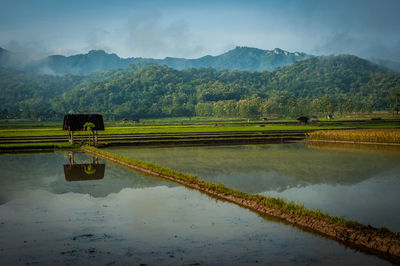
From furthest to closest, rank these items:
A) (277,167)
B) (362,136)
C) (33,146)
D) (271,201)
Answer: (362,136), (33,146), (277,167), (271,201)

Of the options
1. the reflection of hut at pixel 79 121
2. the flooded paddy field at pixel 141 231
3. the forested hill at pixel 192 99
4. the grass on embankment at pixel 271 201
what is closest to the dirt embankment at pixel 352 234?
the grass on embankment at pixel 271 201

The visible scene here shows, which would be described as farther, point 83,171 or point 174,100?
point 174,100

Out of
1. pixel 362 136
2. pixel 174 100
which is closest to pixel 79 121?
pixel 362 136

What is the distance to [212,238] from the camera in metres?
8.81

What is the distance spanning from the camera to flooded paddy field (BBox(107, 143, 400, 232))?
37.2ft

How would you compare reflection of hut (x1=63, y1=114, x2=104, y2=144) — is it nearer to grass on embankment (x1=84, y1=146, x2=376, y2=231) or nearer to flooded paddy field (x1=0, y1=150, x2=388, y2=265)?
grass on embankment (x1=84, y1=146, x2=376, y2=231)

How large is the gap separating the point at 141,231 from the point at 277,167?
464 inches

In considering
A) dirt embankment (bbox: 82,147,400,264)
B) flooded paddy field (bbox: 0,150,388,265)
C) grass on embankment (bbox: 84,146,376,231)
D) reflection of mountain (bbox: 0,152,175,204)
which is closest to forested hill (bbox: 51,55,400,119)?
reflection of mountain (bbox: 0,152,175,204)

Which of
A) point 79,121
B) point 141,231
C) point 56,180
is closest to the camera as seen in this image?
point 141,231

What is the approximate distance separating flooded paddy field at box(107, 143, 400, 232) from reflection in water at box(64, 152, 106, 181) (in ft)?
12.2

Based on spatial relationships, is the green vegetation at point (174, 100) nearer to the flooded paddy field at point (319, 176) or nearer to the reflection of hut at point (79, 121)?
the reflection of hut at point (79, 121)

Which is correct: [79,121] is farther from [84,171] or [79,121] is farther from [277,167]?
[277,167]

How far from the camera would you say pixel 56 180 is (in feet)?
53.6

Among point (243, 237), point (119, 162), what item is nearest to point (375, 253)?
point (243, 237)
